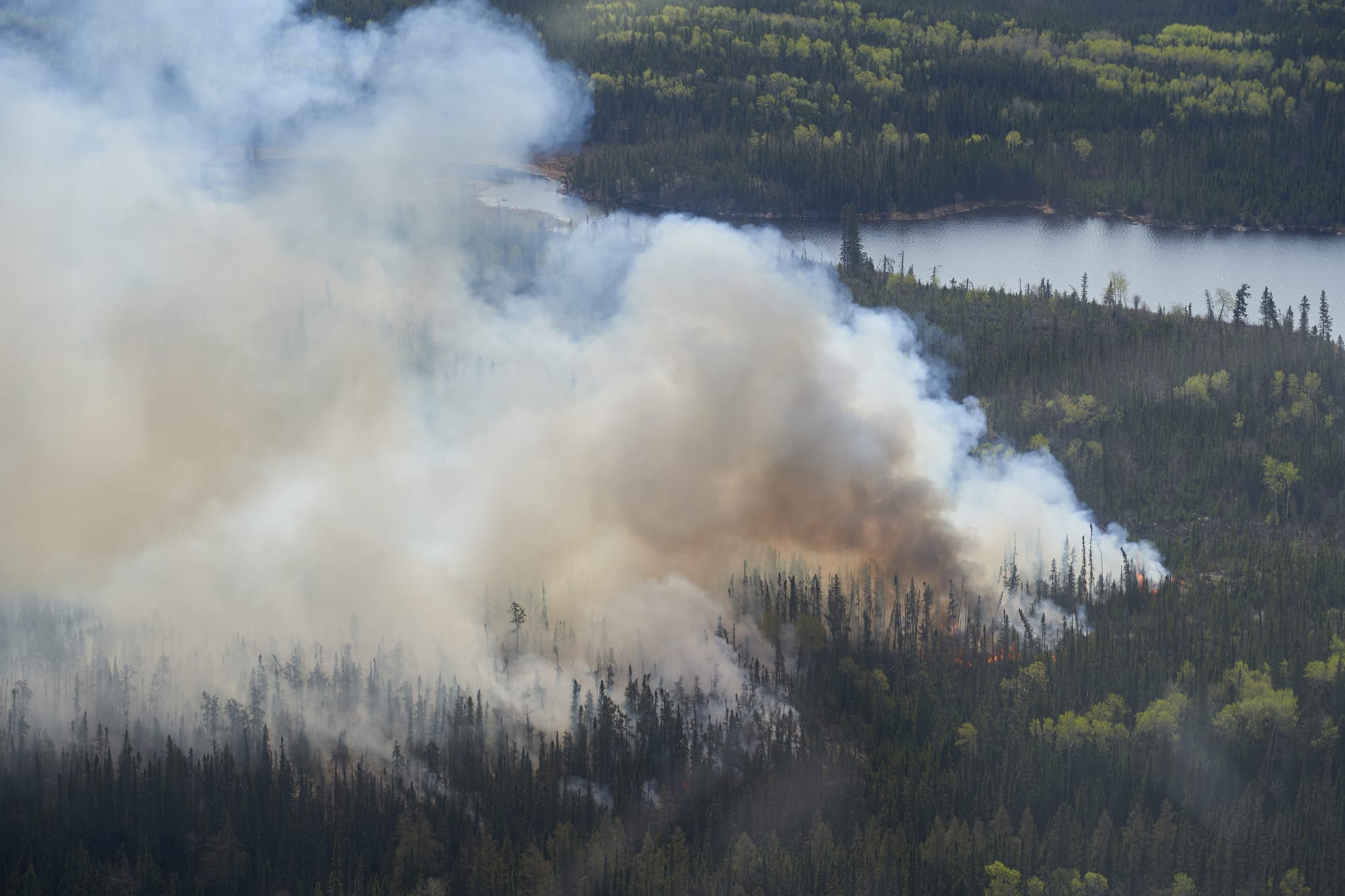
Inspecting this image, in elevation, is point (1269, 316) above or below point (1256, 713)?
above

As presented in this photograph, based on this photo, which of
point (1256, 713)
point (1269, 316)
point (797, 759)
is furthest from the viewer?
point (1269, 316)

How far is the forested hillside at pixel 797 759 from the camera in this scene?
383ft

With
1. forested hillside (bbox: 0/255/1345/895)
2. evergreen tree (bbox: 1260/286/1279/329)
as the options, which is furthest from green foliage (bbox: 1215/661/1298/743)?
evergreen tree (bbox: 1260/286/1279/329)

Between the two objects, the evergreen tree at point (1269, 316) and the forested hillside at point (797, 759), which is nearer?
the forested hillside at point (797, 759)

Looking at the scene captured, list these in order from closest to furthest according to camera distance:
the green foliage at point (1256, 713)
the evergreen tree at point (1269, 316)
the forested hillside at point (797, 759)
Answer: the forested hillside at point (797, 759), the green foliage at point (1256, 713), the evergreen tree at point (1269, 316)

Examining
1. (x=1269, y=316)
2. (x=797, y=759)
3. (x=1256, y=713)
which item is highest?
(x=1269, y=316)

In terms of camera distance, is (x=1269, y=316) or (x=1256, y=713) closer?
(x=1256, y=713)

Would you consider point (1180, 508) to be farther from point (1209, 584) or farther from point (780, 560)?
point (780, 560)

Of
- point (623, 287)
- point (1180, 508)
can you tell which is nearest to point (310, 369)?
point (623, 287)

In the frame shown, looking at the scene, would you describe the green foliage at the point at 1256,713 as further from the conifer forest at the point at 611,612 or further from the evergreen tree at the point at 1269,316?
the evergreen tree at the point at 1269,316

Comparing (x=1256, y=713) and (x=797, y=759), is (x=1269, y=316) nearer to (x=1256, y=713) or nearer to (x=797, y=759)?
(x=1256, y=713)

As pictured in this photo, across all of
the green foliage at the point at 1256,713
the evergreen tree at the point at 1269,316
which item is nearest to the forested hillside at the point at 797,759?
the green foliage at the point at 1256,713

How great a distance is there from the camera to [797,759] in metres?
124

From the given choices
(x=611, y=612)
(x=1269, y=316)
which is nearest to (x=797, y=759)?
(x=611, y=612)
